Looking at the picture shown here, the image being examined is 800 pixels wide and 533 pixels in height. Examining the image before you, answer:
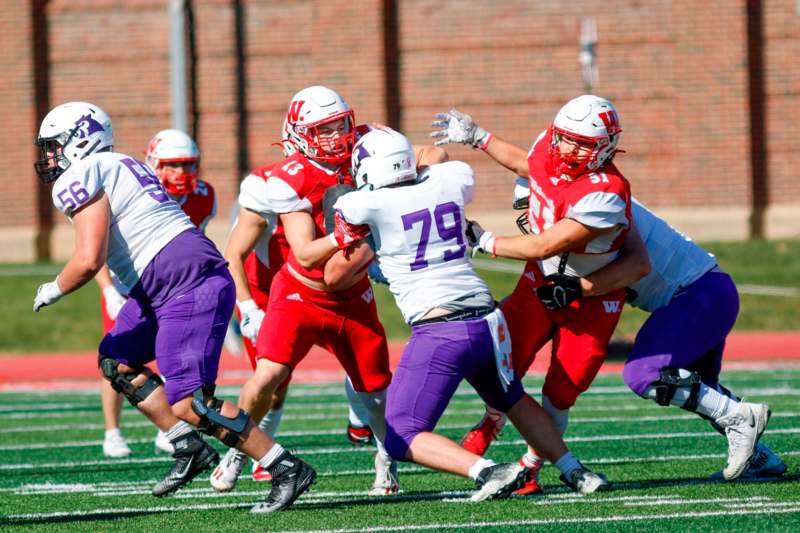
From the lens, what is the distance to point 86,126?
244 inches

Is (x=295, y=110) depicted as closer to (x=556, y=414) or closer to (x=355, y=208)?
(x=355, y=208)

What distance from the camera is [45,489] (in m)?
6.80

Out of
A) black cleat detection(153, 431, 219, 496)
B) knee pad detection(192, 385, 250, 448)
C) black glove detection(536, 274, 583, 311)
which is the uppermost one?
black glove detection(536, 274, 583, 311)

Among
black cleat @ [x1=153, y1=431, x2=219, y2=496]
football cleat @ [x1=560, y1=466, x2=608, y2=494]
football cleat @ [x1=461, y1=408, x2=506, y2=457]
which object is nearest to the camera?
black cleat @ [x1=153, y1=431, x2=219, y2=496]

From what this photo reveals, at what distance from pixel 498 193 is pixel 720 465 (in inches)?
512

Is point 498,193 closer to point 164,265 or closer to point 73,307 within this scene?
point 73,307

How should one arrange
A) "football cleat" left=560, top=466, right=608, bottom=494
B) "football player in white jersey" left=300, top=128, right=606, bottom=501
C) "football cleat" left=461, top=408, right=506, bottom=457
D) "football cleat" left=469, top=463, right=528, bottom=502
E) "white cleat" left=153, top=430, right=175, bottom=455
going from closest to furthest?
1. "football cleat" left=469, top=463, right=528, bottom=502
2. "football player in white jersey" left=300, top=128, right=606, bottom=501
3. "football cleat" left=560, top=466, right=608, bottom=494
4. "football cleat" left=461, top=408, right=506, bottom=457
5. "white cleat" left=153, top=430, right=175, bottom=455

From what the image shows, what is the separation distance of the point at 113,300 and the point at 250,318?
1.22m

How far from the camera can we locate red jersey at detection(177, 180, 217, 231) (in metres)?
8.23

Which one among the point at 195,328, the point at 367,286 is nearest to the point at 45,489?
the point at 195,328

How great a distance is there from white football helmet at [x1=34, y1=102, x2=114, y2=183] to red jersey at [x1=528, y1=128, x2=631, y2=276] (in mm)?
2002

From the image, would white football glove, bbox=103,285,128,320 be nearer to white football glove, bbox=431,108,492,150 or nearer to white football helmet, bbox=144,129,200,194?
white football helmet, bbox=144,129,200,194

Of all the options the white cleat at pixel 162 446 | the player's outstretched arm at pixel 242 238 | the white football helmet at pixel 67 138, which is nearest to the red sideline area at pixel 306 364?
the white cleat at pixel 162 446

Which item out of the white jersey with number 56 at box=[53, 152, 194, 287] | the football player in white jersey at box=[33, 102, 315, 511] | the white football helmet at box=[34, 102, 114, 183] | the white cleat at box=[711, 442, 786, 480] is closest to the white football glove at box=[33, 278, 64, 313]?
the football player in white jersey at box=[33, 102, 315, 511]
